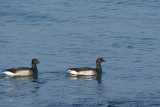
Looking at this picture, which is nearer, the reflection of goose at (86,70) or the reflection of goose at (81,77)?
the reflection of goose at (81,77)

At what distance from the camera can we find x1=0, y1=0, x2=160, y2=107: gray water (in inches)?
806

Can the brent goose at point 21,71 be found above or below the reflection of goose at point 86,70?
above

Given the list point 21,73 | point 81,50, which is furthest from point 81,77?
point 81,50

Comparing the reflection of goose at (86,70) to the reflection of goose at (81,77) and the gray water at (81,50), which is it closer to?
the reflection of goose at (81,77)

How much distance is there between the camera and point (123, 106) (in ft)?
60.9

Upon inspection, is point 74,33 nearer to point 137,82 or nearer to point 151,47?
point 151,47

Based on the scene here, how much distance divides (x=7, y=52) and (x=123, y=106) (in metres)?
13.6

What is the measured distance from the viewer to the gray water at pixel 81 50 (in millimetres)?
20469

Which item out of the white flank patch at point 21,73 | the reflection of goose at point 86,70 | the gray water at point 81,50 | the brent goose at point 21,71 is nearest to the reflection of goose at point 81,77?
the gray water at point 81,50

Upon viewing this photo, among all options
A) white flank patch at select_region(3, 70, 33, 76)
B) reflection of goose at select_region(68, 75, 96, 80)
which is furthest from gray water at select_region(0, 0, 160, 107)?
white flank patch at select_region(3, 70, 33, 76)

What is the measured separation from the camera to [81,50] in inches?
1208

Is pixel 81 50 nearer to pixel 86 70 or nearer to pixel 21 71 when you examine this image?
pixel 86 70

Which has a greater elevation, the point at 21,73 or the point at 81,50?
the point at 81,50

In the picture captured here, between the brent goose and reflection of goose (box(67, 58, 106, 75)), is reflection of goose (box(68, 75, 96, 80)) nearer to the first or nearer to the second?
reflection of goose (box(67, 58, 106, 75))
